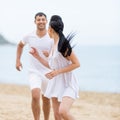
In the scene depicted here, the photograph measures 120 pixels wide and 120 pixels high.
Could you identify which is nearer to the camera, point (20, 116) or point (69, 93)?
point (69, 93)

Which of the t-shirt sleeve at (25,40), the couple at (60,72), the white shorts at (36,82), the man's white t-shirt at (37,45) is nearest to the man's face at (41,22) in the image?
the man's white t-shirt at (37,45)

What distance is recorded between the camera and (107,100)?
14.8 metres

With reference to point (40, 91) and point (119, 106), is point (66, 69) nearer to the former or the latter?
point (40, 91)

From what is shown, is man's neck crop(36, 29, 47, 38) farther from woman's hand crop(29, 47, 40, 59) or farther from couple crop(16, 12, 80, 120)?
woman's hand crop(29, 47, 40, 59)

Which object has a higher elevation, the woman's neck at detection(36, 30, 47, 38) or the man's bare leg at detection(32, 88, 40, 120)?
the woman's neck at detection(36, 30, 47, 38)

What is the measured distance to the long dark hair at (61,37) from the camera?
6.70 meters

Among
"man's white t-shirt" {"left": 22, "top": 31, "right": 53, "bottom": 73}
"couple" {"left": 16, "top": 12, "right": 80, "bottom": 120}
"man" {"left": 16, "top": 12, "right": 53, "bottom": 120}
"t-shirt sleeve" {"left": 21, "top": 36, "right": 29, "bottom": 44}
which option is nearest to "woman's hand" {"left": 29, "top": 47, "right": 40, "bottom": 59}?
"couple" {"left": 16, "top": 12, "right": 80, "bottom": 120}

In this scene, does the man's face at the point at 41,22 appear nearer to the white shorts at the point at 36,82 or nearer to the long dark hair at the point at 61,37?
the white shorts at the point at 36,82

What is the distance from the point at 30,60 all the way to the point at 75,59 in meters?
1.68

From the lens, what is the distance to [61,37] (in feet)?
22.4

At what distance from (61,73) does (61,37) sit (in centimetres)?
46

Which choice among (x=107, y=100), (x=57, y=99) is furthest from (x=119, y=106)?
(x=57, y=99)

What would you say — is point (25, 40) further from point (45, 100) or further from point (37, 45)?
point (45, 100)

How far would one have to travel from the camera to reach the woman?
21.9 feet
